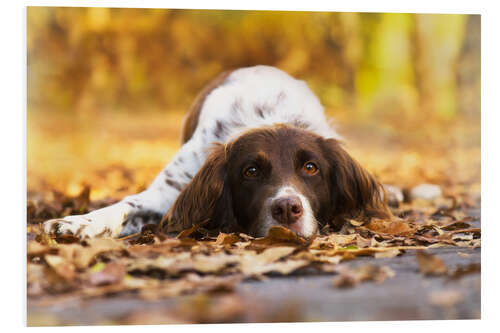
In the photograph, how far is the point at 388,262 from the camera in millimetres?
2861

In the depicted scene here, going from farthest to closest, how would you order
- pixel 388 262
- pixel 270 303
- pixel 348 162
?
1. pixel 348 162
2. pixel 388 262
3. pixel 270 303

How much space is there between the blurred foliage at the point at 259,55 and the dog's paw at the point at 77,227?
1306 mm

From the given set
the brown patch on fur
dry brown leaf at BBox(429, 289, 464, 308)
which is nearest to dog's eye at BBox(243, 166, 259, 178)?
dry brown leaf at BBox(429, 289, 464, 308)

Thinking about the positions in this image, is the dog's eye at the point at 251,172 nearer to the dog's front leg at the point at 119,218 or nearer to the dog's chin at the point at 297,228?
the dog's chin at the point at 297,228

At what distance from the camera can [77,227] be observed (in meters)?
3.65

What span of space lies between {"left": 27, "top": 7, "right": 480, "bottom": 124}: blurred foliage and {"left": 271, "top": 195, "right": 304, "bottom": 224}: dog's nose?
1914mm

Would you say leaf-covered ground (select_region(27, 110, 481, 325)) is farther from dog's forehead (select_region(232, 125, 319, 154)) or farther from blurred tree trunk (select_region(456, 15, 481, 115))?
dog's forehead (select_region(232, 125, 319, 154))

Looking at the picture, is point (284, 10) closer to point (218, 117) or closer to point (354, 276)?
point (218, 117)

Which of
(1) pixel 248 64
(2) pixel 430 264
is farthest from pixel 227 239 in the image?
(1) pixel 248 64

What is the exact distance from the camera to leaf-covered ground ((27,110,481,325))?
97.3 inches

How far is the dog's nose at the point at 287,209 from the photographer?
3.18 metres

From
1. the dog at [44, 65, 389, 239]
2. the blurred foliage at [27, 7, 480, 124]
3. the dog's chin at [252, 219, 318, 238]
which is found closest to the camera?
the dog's chin at [252, 219, 318, 238]
